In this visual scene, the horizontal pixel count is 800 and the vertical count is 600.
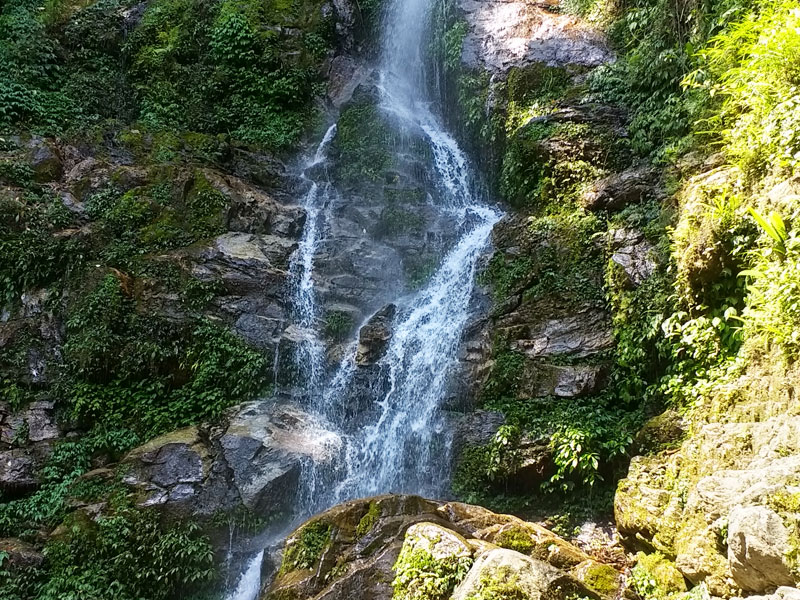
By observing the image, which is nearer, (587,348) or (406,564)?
(406,564)

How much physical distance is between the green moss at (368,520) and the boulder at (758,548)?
11.3 feet

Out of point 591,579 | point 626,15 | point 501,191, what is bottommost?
point 591,579

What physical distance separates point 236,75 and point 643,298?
40.2 feet

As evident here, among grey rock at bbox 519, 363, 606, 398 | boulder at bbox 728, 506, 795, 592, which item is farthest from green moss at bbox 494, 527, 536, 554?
grey rock at bbox 519, 363, 606, 398

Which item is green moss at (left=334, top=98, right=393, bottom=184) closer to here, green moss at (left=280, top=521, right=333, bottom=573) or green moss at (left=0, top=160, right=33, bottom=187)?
green moss at (left=0, top=160, right=33, bottom=187)

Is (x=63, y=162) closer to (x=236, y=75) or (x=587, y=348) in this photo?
(x=236, y=75)

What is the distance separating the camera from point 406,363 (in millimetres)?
9883

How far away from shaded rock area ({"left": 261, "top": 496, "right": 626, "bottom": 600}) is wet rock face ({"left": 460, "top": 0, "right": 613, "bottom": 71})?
1003cm

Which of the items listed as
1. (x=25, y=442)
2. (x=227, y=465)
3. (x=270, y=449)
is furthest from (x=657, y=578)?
(x=25, y=442)

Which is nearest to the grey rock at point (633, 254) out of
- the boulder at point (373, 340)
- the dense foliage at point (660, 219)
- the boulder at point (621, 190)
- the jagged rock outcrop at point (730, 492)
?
the dense foliage at point (660, 219)

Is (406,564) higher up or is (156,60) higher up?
(156,60)

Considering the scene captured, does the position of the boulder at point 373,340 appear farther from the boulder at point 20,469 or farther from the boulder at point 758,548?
the boulder at point 758,548

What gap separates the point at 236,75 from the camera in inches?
592

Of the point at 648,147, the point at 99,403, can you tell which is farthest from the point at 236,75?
the point at 648,147
